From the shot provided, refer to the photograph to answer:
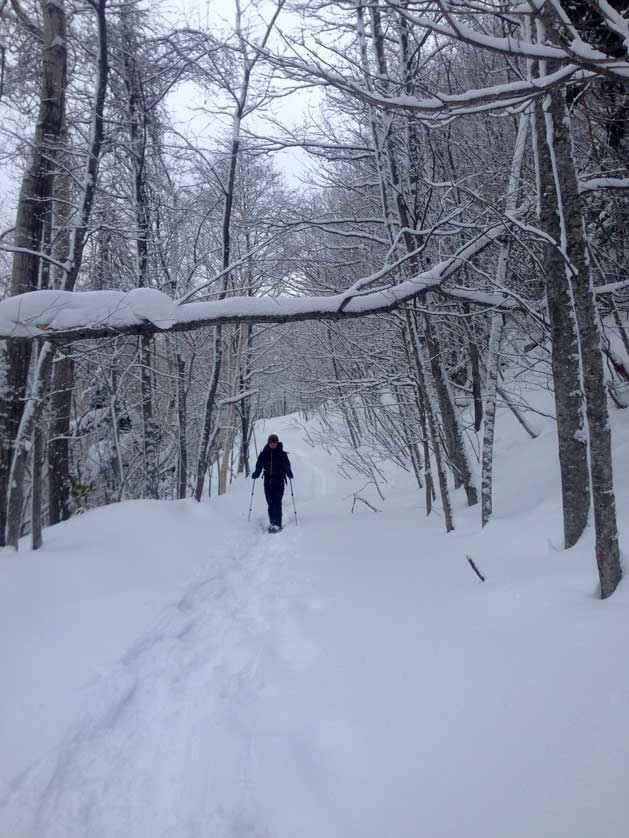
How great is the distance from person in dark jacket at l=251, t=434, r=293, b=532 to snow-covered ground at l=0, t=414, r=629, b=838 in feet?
14.5

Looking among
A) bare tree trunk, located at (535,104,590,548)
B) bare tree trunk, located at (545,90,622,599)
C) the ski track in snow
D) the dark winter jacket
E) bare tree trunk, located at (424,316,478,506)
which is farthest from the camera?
the dark winter jacket

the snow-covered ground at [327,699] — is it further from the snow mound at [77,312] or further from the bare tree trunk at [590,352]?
the snow mound at [77,312]

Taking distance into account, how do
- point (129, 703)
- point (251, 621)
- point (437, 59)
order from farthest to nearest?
point (437, 59) → point (251, 621) → point (129, 703)

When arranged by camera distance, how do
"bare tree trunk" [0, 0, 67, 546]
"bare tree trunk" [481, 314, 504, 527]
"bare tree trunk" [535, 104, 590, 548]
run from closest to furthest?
"bare tree trunk" [535, 104, 590, 548] → "bare tree trunk" [0, 0, 67, 546] → "bare tree trunk" [481, 314, 504, 527]

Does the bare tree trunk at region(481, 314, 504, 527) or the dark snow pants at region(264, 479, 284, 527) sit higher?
the bare tree trunk at region(481, 314, 504, 527)

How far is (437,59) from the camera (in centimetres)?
690

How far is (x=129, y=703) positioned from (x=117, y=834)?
0.94m

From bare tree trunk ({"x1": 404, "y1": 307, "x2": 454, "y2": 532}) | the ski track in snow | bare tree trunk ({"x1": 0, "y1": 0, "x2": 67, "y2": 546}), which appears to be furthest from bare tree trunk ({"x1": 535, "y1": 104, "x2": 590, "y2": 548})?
bare tree trunk ({"x1": 0, "y1": 0, "x2": 67, "y2": 546})

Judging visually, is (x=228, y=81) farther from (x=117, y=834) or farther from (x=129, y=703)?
(x=117, y=834)

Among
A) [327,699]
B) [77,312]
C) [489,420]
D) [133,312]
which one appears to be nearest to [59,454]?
[77,312]

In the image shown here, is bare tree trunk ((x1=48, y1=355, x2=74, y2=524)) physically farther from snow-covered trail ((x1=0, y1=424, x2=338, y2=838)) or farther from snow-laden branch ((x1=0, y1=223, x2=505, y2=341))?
snow-covered trail ((x1=0, y1=424, x2=338, y2=838))

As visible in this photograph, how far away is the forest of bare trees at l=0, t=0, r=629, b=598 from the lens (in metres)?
3.02

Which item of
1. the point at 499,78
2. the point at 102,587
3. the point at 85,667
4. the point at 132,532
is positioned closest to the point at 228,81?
the point at 499,78

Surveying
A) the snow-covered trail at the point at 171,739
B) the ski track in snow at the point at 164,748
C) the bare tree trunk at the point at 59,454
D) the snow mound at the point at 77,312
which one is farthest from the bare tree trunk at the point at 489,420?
the bare tree trunk at the point at 59,454
